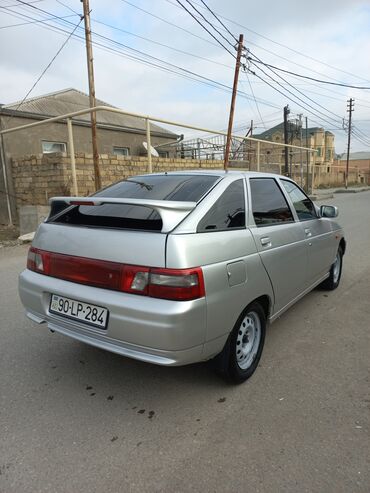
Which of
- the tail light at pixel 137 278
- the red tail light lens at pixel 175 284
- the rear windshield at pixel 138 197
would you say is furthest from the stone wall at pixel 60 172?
the red tail light lens at pixel 175 284

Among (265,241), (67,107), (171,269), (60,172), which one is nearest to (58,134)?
(67,107)

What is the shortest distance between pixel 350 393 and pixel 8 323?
3374 mm

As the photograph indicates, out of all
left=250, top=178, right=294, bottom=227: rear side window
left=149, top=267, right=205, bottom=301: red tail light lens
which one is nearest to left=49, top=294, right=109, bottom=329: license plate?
left=149, top=267, right=205, bottom=301: red tail light lens

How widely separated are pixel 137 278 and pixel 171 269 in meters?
0.23

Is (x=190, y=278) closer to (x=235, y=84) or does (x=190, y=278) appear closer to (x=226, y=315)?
(x=226, y=315)

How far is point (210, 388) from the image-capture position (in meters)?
2.73

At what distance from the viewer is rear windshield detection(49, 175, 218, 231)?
2508 mm

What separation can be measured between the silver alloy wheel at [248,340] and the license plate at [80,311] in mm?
1028

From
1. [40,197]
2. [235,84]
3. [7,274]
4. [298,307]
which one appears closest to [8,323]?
[7,274]

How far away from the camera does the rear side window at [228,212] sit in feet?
8.27

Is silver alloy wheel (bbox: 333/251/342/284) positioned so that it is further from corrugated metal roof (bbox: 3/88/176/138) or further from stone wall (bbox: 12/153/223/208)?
corrugated metal roof (bbox: 3/88/176/138)

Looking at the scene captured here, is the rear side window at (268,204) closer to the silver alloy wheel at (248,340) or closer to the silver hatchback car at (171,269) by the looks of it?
the silver hatchback car at (171,269)

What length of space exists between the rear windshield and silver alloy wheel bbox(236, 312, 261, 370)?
40.6 inches

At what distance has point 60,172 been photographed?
9.79 meters
